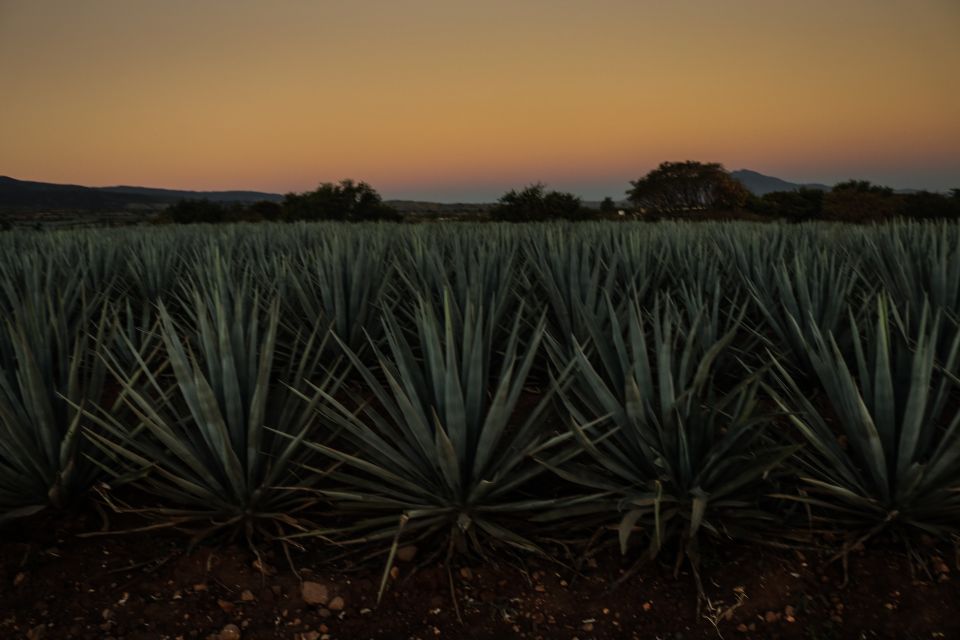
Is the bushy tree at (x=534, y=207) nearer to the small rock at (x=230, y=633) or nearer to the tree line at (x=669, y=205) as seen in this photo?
the tree line at (x=669, y=205)

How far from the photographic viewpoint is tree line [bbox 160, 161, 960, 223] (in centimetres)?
2795

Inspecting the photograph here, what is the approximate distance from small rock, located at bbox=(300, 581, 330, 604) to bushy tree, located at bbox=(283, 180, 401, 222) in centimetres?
3475

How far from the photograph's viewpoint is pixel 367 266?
3.96m

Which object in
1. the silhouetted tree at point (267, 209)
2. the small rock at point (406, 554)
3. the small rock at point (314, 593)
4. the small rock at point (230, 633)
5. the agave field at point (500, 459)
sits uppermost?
the silhouetted tree at point (267, 209)

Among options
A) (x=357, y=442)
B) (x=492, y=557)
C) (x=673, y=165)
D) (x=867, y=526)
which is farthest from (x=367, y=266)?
(x=673, y=165)

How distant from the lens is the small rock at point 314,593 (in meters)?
1.86

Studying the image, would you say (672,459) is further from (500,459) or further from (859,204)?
(859,204)

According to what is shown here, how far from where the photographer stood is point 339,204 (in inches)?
1522

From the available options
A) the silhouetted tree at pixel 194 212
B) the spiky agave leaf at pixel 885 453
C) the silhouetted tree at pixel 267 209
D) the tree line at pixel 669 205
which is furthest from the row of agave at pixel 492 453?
the silhouetted tree at pixel 267 209

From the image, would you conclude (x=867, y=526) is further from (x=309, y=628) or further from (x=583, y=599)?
(x=309, y=628)

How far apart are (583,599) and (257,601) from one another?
0.92 meters

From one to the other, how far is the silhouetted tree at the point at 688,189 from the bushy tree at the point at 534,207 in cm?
1409

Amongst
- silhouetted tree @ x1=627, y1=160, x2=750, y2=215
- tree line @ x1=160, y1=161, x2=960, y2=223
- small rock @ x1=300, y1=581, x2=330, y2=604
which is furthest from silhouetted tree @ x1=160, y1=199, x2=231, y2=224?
small rock @ x1=300, y1=581, x2=330, y2=604

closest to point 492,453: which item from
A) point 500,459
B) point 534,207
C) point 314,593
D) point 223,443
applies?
point 500,459
